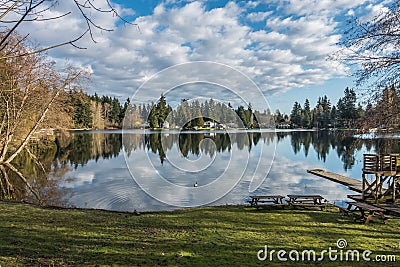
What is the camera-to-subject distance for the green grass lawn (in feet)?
18.9

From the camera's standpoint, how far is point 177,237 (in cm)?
723

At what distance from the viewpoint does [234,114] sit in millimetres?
11148

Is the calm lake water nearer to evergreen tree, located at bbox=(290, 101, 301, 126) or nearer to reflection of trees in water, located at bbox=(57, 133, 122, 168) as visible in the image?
reflection of trees in water, located at bbox=(57, 133, 122, 168)

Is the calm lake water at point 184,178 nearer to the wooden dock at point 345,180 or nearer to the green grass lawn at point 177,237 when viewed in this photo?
the wooden dock at point 345,180

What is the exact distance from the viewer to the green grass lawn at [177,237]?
5758 mm

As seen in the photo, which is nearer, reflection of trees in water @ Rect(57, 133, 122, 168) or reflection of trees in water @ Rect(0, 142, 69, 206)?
reflection of trees in water @ Rect(0, 142, 69, 206)

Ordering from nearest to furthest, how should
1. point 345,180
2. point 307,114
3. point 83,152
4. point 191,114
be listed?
point 191,114, point 345,180, point 83,152, point 307,114

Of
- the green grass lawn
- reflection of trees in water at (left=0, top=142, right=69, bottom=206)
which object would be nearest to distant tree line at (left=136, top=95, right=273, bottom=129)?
the green grass lawn

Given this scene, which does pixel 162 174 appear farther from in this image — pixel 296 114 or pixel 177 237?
pixel 296 114

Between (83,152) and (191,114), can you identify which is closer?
(191,114)

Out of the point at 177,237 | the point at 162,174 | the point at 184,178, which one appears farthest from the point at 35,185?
the point at 177,237

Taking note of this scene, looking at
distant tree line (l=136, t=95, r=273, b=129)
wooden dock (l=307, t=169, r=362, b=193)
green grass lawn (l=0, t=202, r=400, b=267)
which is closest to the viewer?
green grass lawn (l=0, t=202, r=400, b=267)

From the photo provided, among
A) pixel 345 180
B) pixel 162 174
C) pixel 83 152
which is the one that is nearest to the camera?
pixel 162 174

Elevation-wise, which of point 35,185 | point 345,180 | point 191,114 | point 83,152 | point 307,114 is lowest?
point 35,185
